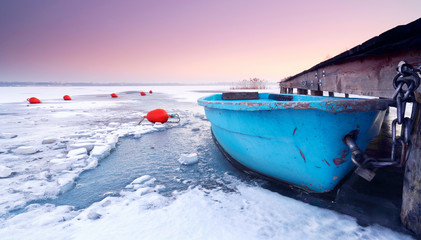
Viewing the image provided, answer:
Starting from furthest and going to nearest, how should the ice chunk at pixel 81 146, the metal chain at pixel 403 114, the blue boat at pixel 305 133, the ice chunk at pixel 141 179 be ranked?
the ice chunk at pixel 81 146, the ice chunk at pixel 141 179, the blue boat at pixel 305 133, the metal chain at pixel 403 114

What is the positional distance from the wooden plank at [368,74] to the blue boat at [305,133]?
0.36 m

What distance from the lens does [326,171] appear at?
2020 mm

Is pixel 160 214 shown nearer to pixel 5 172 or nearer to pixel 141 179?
pixel 141 179

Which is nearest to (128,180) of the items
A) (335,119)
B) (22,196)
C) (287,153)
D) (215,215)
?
(22,196)

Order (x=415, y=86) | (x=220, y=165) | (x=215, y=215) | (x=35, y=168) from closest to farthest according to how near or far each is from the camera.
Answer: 1. (x=415, y=86)
2. (x=215, y=215)
3. (x=35, y=168)
4. (x=220, y=165)

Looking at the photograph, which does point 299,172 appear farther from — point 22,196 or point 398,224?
point 22,196

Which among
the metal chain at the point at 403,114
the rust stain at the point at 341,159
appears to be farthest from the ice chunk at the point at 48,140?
the metal chain at the point at 403,114

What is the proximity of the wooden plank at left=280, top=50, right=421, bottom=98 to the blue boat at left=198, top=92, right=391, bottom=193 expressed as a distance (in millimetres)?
364

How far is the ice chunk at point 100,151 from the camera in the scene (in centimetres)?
345

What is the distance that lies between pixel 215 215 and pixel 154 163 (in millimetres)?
1694

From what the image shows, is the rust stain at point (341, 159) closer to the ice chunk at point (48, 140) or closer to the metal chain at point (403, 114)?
the metal chain at point (403, 114)

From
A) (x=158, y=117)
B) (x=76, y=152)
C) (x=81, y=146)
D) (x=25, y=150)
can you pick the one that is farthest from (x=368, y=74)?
(x=25, y=150)

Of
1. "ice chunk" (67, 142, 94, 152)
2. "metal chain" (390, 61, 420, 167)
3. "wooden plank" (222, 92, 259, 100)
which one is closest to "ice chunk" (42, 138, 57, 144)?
"ice chunk" (67, 142, 94, 152)

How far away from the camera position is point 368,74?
8.30 ft
